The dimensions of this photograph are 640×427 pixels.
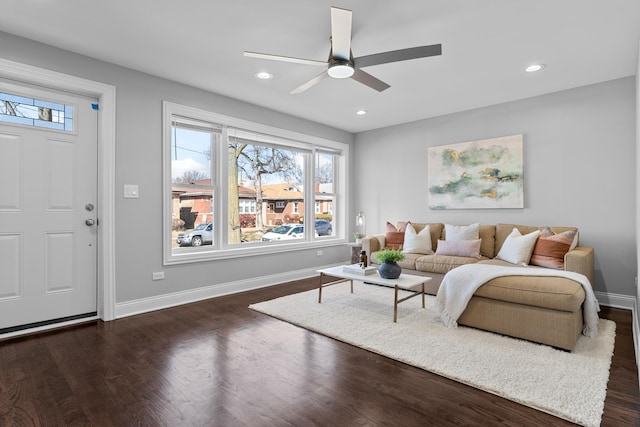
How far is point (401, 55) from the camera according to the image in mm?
2467

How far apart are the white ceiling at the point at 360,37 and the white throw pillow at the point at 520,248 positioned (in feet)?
5.77

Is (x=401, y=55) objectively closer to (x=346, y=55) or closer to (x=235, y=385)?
(x=346, y=55)

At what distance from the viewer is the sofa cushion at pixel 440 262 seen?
12.9 feet

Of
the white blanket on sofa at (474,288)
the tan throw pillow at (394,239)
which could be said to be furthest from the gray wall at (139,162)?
the white blanket on sofa at (474,288)

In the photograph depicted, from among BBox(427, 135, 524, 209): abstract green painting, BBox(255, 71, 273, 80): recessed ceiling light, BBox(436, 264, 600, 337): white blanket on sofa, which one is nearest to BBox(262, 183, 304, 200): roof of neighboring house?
BBox(255, 71, 273, 80): recessed ceiling light

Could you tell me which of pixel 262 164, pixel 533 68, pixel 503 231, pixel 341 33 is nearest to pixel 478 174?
pixel 503 231

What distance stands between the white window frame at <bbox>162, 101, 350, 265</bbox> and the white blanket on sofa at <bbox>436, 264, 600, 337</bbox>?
2580mm

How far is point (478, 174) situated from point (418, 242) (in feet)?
4.19

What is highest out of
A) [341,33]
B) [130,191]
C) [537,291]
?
[341,33]

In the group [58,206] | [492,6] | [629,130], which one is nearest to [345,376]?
[492,6]

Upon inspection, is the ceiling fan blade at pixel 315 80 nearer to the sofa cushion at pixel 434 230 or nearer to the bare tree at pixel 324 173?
the bare tree at pixel 324 173

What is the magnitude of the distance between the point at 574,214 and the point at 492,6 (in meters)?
2.84

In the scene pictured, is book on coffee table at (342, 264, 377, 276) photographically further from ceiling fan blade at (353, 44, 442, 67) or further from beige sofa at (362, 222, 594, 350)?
ceiling fan blade at (353, 44, 442, 67)

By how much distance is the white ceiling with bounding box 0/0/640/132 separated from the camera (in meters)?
2.42
